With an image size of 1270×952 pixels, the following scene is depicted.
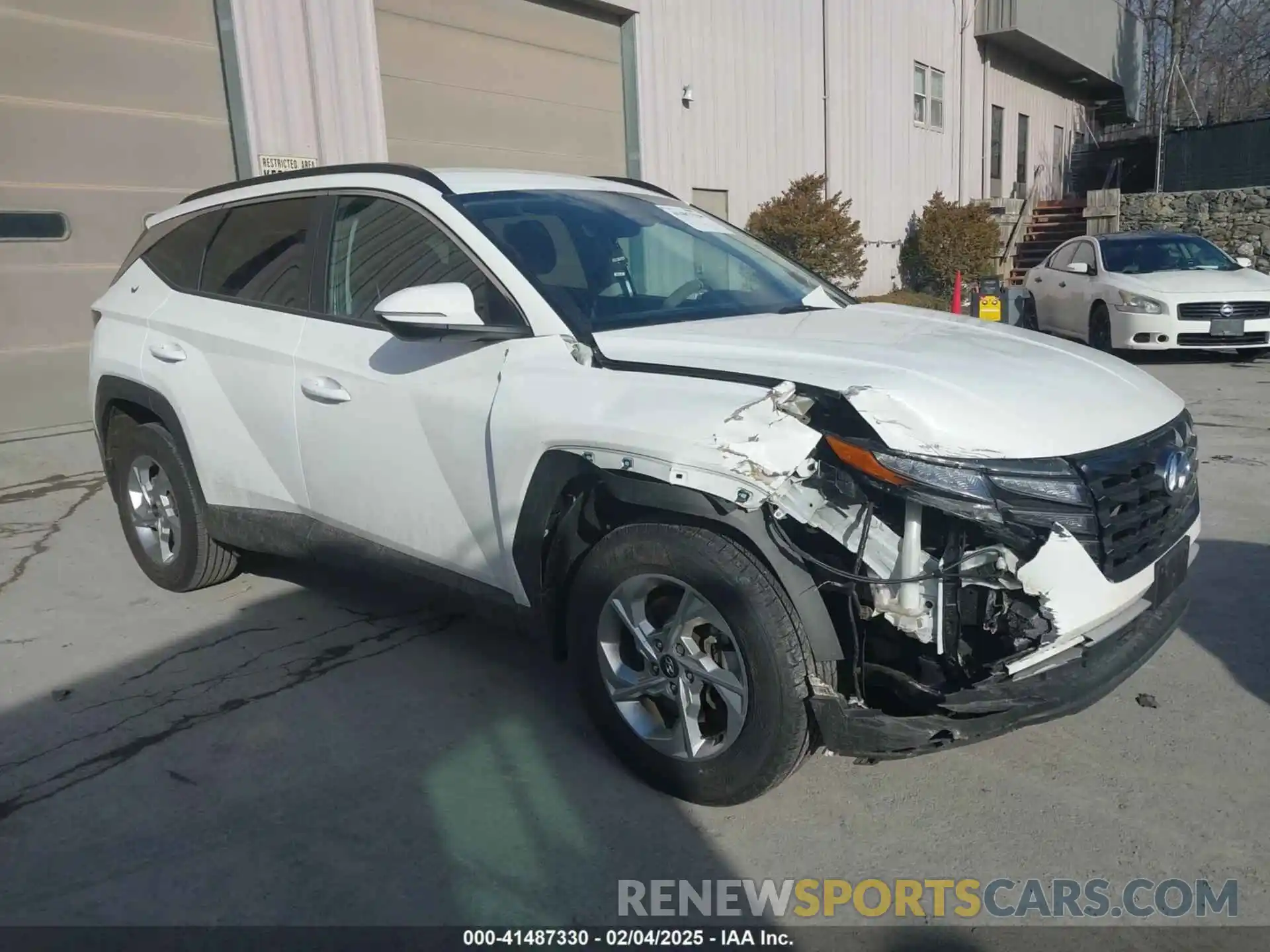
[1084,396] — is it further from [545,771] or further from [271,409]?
[271,409]

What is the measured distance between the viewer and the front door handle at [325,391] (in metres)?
3.63

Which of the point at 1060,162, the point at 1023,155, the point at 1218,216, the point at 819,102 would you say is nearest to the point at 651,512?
the point at 819,102

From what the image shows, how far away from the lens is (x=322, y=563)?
13.1 feet

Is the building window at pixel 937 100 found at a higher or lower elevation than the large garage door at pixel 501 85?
higher

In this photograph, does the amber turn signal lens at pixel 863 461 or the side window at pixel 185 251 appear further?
the side window at pixel 185 251

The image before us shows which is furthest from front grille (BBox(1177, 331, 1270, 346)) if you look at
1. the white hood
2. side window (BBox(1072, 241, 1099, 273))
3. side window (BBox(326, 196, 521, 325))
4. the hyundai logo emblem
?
side window (BBox(326, 196, 521, 325))

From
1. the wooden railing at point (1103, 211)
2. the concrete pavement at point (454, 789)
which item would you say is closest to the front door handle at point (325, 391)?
the concrete pavement at point (454, 789)

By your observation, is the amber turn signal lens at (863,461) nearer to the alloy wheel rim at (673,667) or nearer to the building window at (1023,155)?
the alloy wheel rim at (673,667)

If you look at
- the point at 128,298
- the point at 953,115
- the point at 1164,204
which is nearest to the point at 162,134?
the point at 128,298

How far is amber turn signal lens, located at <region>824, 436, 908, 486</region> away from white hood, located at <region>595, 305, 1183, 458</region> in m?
0.07

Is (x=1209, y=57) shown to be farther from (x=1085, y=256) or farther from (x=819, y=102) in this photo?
(x=1085, y=256)

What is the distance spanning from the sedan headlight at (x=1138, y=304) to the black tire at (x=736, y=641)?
9975 millimetres

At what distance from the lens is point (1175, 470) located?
9.74 ft

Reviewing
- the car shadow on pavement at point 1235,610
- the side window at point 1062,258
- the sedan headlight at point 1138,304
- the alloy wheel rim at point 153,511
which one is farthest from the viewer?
the side window at point 1062,258
